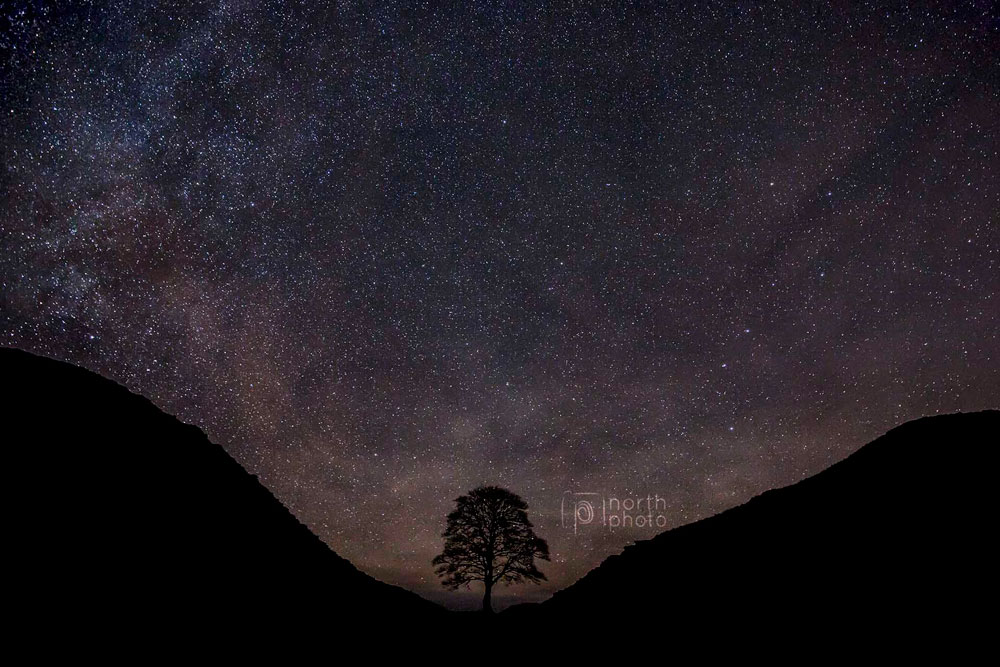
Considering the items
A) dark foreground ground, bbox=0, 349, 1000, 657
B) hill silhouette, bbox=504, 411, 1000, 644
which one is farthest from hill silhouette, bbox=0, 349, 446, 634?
hill silhouette, bbox=504, 411, 1000, 644

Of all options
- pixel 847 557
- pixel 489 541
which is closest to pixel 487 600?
pixel 489 541

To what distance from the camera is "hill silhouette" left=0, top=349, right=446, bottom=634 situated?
8352 mm

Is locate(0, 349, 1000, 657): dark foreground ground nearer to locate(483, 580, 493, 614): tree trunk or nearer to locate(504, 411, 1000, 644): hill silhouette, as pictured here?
locate(504, 411, 1000, 644): hill silhouette

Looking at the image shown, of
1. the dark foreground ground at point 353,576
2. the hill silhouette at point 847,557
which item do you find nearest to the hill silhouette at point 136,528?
the dark foreground ground at point 353,576

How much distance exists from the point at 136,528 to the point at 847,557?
16966 mm

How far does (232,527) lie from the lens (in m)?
13.6

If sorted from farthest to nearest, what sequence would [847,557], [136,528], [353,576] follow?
[353,576]
[847,557]
[136,528]

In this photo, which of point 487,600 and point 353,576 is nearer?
point 353,576

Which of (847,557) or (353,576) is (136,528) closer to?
(353,576)

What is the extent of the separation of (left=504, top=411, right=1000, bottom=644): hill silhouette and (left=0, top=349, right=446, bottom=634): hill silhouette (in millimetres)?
9477

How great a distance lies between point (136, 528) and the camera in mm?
10398

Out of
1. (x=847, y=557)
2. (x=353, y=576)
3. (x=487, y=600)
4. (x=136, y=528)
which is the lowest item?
(x=487, y=600)

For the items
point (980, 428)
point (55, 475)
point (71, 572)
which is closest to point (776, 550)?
point (980, 428)

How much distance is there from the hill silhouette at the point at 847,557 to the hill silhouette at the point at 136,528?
948cm
